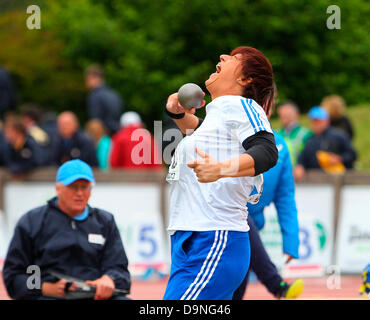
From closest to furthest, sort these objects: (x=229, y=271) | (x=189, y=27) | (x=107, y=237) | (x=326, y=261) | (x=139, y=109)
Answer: (x=229, y=271), (x=107, y=237), (x=189, y=27), (x=326, y=261), (x=139, y=109)

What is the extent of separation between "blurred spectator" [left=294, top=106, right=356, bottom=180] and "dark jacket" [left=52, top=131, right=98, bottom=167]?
3051mm

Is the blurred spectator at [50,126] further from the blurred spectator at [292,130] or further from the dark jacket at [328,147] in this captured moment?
the dark jacket at [328,147]

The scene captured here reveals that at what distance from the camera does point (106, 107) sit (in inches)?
558

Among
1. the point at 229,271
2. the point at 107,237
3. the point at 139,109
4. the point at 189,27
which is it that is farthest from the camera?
the point at 139,109

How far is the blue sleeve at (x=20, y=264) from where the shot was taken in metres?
6.01

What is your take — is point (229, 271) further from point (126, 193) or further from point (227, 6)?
point (126, 193)

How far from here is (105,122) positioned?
1435 cm

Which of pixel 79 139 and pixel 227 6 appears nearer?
pixel 227 6

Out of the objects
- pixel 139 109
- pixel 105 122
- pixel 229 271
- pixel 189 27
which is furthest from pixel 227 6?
pixel 139 109

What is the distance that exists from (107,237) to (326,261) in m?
6.48

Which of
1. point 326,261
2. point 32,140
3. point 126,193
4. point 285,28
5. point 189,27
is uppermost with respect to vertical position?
point 285,28

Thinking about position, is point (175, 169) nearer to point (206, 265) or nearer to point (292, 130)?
point (206, 265)

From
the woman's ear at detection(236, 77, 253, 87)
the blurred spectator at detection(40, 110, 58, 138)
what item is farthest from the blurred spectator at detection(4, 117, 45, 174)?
the woman's ear at detection(236, 77, 253, 87)

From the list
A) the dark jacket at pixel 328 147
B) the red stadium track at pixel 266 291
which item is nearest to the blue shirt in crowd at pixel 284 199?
the red stadium track at pixel 266 291
